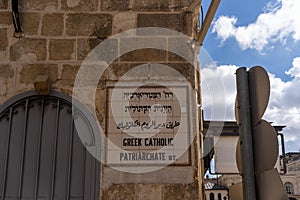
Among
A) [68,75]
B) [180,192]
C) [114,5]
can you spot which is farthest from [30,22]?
[180,192]

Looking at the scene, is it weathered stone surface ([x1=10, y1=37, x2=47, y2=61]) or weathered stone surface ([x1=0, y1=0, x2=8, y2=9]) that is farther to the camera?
weathered stone surface ([x1=0, y1=0, x2=8, y2=9])

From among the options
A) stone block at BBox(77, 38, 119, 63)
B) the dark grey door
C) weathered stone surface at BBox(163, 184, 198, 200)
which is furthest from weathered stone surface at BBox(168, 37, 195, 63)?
weathered stone surface at BBox(163, 184, 198, 200)

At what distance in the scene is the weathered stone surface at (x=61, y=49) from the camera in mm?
3100

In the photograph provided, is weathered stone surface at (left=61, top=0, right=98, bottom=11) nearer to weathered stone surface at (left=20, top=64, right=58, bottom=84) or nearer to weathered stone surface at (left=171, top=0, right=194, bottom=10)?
weathered stone surface at (left=20, top=64, right=58, bottom=84)

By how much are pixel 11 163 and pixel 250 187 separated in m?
1.85

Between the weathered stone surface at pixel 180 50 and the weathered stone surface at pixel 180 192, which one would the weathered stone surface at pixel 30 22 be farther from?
the weathered stone surface at pixel 180 192

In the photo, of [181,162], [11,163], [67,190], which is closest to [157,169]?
[181,162]

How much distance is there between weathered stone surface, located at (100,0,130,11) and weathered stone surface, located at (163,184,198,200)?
1.48 metres

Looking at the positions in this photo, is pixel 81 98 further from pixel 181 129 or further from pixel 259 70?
pixel 259 70

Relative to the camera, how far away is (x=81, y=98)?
3016mm

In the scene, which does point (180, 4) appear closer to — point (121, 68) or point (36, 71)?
point (121, 68)

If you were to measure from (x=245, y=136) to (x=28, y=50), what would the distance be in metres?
2.01

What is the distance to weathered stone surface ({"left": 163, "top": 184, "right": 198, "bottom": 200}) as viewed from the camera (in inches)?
110

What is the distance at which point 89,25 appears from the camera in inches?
125
